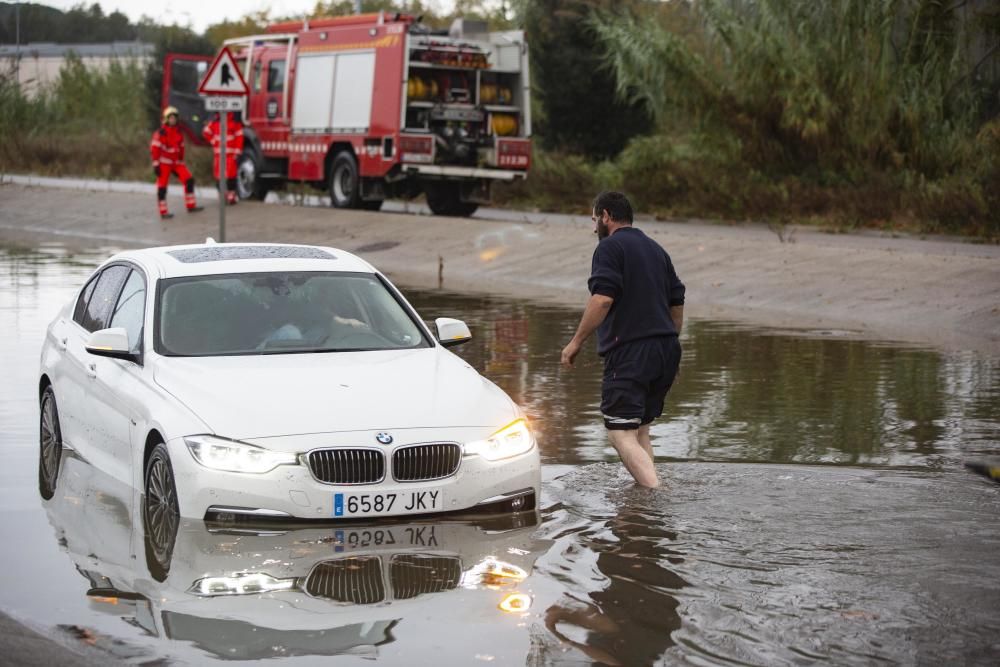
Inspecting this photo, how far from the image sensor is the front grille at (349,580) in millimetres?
6812

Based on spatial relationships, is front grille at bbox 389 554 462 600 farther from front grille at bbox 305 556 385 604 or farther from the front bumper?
the front bumper

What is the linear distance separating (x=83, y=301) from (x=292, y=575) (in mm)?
3823

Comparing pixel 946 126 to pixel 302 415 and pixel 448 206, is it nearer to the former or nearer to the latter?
pixel 448 206

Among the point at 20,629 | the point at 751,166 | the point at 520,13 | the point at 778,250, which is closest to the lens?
the point at 20,629

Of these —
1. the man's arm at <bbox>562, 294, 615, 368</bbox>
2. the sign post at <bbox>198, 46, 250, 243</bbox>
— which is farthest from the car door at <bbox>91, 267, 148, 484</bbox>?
the sign post at <bbox>198, 46, 250, 243</bbox>

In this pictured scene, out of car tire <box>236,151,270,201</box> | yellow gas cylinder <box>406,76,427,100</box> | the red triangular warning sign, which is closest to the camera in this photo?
the red triangular warning sign

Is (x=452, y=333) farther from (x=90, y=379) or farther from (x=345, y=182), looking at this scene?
(x=345, y=182)

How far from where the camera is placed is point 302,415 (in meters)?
A: 7.91

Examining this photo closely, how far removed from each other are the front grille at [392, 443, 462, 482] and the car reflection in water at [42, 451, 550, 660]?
0.24 meters

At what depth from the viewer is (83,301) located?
10.4 metres

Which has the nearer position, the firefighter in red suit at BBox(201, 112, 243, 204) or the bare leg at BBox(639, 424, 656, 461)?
the bare leg at BBox(639, 424, 656, 461)

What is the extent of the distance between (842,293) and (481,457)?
12490 mm

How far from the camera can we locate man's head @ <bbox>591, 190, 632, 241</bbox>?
29.9 ft

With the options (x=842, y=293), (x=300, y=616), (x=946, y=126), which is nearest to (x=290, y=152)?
(x=946, y=126)
